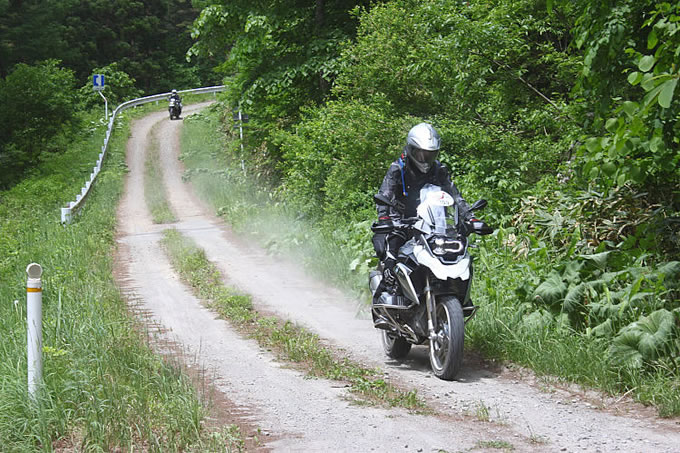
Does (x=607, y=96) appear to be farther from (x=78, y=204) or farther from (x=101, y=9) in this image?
(x=101, y=9)

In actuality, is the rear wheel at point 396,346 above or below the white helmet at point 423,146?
below

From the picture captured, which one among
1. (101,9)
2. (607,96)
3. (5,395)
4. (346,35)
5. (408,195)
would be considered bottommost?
(5,395)

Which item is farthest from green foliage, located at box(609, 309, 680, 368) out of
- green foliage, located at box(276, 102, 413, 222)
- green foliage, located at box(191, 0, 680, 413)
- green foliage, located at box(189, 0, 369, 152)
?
green foliage, located at box(189, 0, 369, 152)

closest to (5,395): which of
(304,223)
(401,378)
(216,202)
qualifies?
(401,378)

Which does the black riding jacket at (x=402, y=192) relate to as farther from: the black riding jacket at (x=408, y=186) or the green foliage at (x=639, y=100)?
the green foliage at (x=639, y=100)

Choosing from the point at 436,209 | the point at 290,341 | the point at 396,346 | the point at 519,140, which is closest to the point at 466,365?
the point at 396,346

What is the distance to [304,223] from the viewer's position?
15.5 m

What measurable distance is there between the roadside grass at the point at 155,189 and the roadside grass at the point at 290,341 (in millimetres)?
8318

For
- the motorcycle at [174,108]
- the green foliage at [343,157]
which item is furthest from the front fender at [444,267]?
the motorcycle at [174,108]

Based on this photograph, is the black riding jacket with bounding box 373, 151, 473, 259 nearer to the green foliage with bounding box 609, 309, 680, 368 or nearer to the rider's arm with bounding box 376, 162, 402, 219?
the rider's arm with bounding box 376, 162, 402, 219

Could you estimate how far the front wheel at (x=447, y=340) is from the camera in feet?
20.6

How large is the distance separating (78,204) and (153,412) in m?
18.1

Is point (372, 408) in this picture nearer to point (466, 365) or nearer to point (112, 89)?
Answer: point (466, 365)

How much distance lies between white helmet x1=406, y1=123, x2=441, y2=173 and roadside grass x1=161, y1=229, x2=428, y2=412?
6.91 ft
